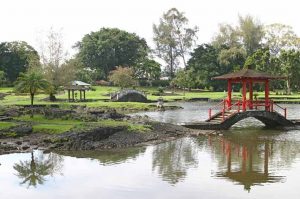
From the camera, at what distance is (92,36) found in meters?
115

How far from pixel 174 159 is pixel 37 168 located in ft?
22.4

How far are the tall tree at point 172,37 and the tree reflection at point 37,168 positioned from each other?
89355mm

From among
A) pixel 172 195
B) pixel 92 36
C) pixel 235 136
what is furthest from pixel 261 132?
pixel 92 36

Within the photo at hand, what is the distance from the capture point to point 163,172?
67.3 feet

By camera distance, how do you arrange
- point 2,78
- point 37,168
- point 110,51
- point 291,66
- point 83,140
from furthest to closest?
point 110,51 < point 2,78 < point 291,66 < point 83,140 < point 37,168

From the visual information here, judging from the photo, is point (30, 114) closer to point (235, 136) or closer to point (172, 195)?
point (235, 136)

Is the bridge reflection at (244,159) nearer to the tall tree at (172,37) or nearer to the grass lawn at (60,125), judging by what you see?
the grass lawn at (60,125)

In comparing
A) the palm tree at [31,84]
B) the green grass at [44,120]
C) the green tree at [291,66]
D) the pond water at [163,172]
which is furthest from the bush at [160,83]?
the pond water at [163,172]

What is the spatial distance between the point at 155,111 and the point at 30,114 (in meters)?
22.4

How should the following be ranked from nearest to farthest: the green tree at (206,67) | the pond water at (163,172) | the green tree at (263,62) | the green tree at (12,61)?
the pond water at (163,172), the green tree at (263,62), the green tree at (12,61), the green tree at (206,67)

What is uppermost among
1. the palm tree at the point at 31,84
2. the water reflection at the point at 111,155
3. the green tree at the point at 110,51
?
the green tree at the point at 110,51

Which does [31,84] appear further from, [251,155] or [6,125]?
[251,155]

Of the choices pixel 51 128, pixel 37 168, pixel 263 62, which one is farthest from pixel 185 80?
pixel 37 168

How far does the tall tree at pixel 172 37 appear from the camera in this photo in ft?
364
